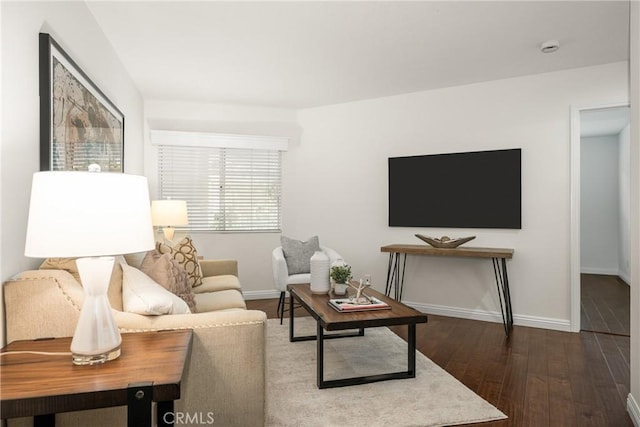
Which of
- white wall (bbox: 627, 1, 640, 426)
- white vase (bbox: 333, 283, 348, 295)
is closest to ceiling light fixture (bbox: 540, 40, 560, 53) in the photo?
white wall (bbox: 627, 1, 640, 426)

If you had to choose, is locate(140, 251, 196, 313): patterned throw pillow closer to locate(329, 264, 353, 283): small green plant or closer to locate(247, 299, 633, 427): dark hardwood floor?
locate(329, 264, 353, 283): small green plant

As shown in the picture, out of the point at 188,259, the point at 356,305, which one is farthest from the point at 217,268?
the point at 356,305

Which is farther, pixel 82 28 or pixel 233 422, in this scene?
pixel 82 28

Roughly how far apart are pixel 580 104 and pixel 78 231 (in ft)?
14.0

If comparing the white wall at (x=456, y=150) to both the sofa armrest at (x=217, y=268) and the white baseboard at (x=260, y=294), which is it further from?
the sofa armrest at (x=217, y=268)

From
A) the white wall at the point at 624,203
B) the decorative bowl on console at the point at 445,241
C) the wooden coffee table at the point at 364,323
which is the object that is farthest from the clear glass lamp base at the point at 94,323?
the white wall at the point at 624,203

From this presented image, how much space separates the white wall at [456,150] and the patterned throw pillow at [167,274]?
2659 mm

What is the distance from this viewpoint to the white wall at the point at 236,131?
196 inches

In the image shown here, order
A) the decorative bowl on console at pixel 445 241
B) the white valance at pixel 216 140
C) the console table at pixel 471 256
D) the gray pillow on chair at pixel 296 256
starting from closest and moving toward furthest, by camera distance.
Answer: the console table at pixel 471 256, the decorative bowl on console at pixel 445 241, the gray pillow on chair at pixel 296 256, the white valance at pixel 216 140

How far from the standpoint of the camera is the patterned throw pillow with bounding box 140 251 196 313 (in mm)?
2494

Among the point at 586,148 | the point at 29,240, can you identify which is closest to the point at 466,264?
the point at 29,240

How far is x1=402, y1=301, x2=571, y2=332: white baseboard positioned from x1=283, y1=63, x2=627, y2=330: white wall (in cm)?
1

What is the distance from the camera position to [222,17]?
2.86 m

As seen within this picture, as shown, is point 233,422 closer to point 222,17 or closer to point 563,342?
point 222,17
